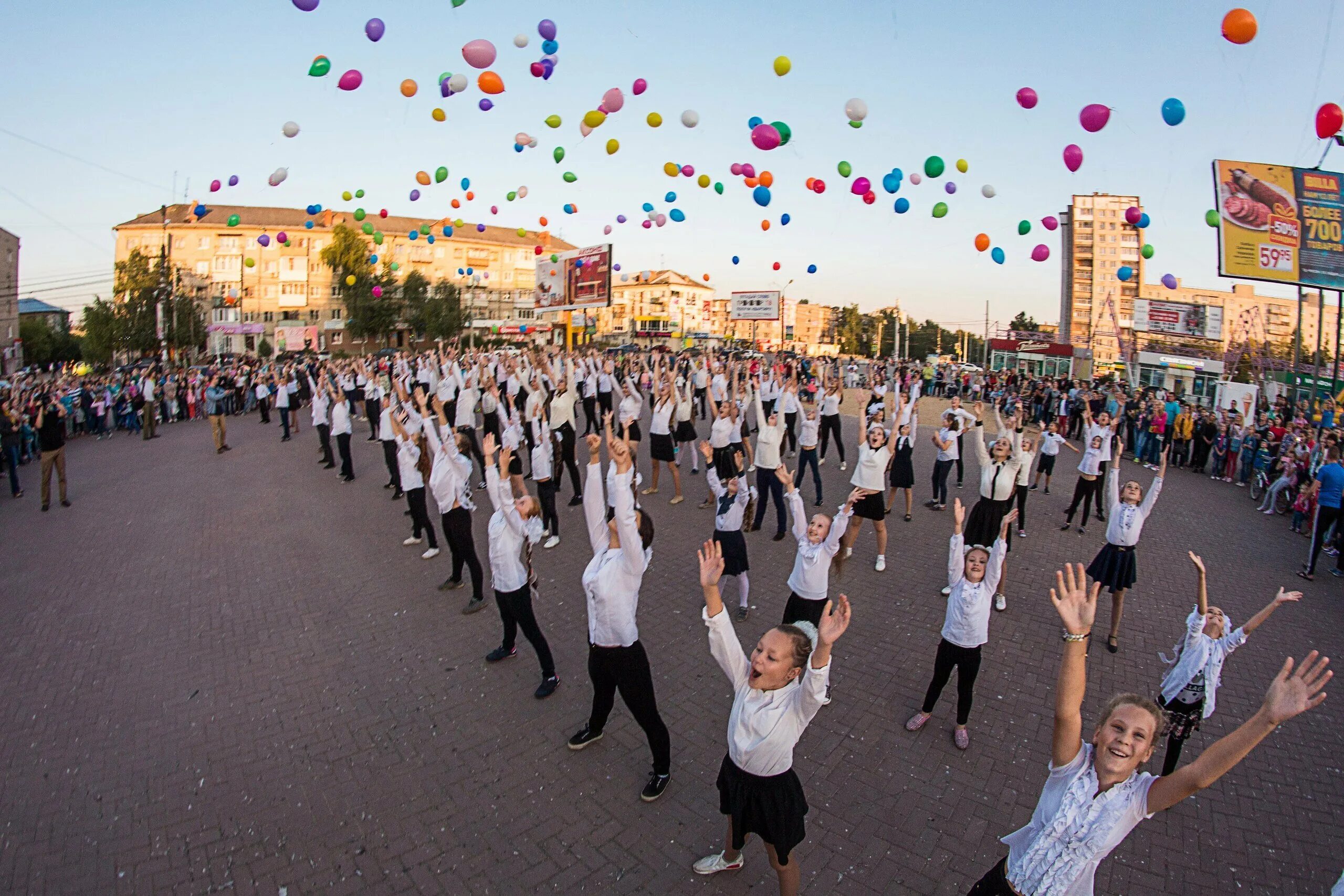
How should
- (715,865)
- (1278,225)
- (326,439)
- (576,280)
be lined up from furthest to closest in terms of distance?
(576,280), (1278,225), (326,439), (715,865)

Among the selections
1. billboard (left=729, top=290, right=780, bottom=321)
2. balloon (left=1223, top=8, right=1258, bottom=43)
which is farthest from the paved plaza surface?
billboard (left=729, top=290, right=780, bottom=321)

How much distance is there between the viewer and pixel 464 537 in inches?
261

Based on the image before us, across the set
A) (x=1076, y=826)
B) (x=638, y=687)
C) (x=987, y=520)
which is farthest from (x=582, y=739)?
(x=987, y=520)

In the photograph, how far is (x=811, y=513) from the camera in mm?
9680

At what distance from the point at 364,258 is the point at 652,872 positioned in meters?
60.6

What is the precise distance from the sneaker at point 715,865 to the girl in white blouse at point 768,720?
0.37m

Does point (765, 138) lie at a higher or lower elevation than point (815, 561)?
higher

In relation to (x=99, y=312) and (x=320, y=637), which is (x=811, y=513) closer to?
(x=320, y=637)

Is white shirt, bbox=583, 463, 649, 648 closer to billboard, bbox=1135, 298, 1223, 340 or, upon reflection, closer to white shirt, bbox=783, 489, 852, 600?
white shirt, bbox=783, 489, 852, 600

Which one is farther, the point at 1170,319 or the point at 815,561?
the point at 1170,319

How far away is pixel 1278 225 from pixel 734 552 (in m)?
20.4

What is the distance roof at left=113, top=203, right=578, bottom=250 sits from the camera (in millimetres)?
55344

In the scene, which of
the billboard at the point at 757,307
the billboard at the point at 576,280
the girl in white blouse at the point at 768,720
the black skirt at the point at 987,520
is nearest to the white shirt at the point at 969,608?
the girl in white blouse at the point at 768,720

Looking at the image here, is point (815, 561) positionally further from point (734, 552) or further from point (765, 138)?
point (765, 138)
